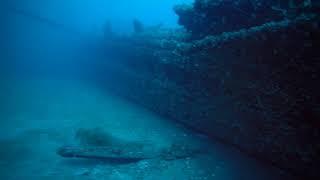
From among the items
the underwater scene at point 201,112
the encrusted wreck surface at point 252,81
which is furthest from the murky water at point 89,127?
the encrusted wreck surface at point 252,81

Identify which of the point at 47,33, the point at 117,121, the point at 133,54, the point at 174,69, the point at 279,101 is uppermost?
the point at 47,33

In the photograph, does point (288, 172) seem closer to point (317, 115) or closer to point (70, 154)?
point (317, 115)

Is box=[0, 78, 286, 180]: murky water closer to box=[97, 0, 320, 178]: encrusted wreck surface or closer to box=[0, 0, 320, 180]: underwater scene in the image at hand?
box=[0, 0, 320, 180]: underwater scene

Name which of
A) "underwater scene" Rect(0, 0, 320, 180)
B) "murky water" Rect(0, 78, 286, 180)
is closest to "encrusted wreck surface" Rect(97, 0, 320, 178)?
"underwater scene" Rect(0, 0, 320, 180)

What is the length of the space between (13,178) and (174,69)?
4.85 metres

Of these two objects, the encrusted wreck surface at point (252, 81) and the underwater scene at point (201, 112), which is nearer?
the encrusted wreck surface at point (252, 81)

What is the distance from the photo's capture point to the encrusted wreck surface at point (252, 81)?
5.18 meters

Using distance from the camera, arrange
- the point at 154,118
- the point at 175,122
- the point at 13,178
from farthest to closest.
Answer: the point at 154,118
the point at 175,122
the point at 13,178

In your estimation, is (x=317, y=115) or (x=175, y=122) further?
(x=175, y=122)

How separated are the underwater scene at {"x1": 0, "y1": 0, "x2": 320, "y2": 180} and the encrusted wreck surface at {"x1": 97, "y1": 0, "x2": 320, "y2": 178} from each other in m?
0.02

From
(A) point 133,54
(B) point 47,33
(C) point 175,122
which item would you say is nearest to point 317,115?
(C) point 175,122

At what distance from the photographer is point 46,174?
6.90m

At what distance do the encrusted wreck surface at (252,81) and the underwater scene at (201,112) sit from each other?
0.07ft

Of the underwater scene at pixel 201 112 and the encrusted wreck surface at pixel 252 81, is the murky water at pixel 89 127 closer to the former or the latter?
the underwater scene at pixel 201 112
